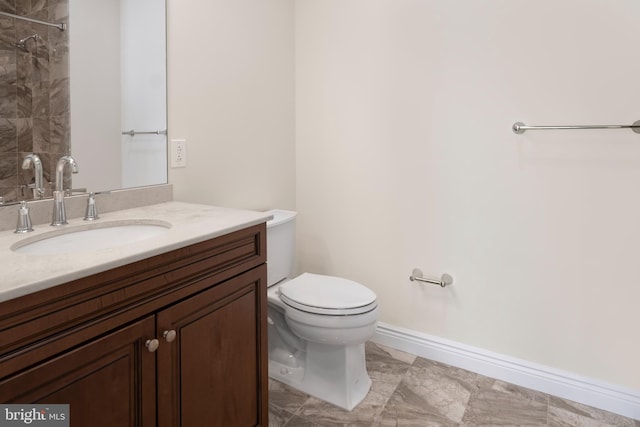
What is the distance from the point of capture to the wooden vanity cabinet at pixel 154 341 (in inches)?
32.6

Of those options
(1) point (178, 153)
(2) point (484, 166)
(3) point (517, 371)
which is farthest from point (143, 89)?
(3) point (517, 371)

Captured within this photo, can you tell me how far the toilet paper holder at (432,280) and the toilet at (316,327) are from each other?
38 centimetres

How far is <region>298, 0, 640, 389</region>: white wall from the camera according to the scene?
1.75m

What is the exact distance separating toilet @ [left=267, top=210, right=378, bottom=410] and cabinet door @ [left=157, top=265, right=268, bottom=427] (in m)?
0.34

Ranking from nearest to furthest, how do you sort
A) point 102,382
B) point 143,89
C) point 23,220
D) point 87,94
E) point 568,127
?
1. point 102,382
2. point 23,220
3. point 87,94
4. point 143,89
5. point 568,127

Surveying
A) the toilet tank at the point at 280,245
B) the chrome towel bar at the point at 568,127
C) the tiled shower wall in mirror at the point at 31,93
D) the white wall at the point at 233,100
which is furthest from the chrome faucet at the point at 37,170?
the chrome towel bar at the point at 568,127

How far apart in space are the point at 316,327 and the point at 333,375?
0.27 metres

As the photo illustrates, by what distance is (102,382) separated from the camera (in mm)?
952

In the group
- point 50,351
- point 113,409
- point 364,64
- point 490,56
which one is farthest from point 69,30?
point 490,56

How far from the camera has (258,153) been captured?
2.22 metres

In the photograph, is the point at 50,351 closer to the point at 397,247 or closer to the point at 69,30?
the point at 69,30

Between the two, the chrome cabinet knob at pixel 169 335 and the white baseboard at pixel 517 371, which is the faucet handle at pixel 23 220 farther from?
the white baseboard at pixel 517 371

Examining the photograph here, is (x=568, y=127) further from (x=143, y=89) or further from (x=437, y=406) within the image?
(x=143, y=89)

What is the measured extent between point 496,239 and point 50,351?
70.0 inches
